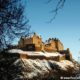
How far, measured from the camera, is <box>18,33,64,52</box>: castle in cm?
7469

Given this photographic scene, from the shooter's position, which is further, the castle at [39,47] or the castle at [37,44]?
the castle at [37,44]

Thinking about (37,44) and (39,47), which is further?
(37,44)

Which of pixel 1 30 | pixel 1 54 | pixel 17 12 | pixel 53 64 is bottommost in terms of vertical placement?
pixel 53 64

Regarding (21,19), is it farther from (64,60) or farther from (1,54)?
(64,60)

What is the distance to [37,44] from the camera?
79250 mm

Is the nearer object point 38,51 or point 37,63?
point 37,63

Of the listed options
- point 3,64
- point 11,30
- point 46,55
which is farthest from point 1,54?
point 46,55

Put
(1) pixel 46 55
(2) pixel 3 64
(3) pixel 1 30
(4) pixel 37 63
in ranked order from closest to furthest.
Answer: (3) pixel 1 30 < (2) pixel 3 64 < (4) pixel 37 63 < (1) pixel 46 55

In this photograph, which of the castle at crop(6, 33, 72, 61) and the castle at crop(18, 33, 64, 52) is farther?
the castle at crop(18, 33, 64, 52)

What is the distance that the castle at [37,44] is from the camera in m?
74.7

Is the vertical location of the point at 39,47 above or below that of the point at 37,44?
below

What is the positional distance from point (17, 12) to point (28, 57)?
182ft

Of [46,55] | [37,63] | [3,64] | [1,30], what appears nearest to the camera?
[1,30]

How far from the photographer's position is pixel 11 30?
1243cm
